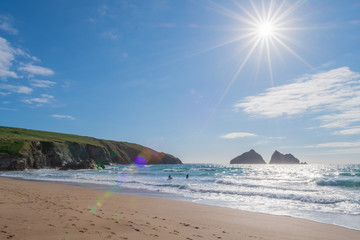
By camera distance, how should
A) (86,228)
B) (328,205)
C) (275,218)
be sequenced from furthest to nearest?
(328,205)
(275,218)
(86,228)

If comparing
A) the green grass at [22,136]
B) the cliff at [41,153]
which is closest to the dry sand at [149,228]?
the cliff at [41,153]

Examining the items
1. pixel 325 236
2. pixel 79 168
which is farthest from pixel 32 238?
pixel 79 168

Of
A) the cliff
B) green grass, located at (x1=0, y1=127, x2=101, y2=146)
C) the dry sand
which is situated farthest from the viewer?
green grass, located at (x1=0, y1=127, x2=101, y2=146)

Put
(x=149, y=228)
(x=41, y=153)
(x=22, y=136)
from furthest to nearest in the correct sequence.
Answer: (x=22, y=136) → (x=41, y=153) → (x=149, y=228)

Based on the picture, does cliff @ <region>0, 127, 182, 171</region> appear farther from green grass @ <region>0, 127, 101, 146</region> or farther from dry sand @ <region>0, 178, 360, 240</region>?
dry sand @ <region>0, 178, 360, 240</region>

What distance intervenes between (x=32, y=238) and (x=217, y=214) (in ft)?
28.9

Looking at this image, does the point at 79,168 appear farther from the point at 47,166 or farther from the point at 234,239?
the point at 234,239

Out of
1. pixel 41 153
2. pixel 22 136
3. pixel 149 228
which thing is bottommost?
pixel 149 228

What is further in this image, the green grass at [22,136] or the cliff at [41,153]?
the green grass at [22,136]

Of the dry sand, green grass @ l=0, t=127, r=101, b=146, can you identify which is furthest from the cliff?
the dry sand

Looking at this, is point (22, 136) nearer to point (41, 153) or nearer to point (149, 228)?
point (41, 153)

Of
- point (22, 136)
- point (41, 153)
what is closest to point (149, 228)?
point (41, 153)

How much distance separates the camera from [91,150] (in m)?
104

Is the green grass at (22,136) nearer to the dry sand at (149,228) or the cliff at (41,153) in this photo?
the cliff at (41,153)
